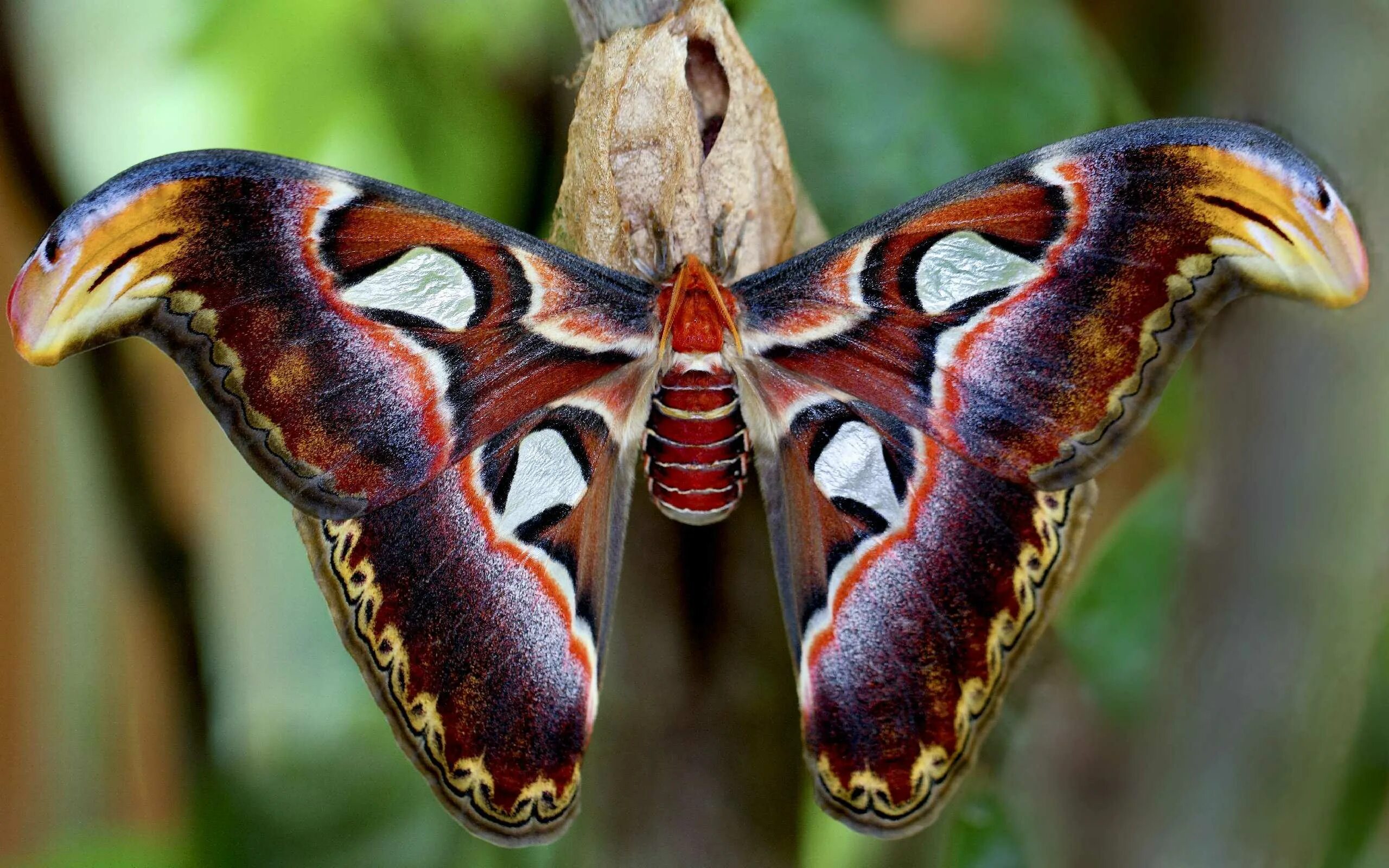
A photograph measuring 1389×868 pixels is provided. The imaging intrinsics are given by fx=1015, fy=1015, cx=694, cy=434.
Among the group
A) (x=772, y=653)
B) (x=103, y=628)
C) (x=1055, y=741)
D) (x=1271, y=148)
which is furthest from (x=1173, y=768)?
(x=103, y=628)

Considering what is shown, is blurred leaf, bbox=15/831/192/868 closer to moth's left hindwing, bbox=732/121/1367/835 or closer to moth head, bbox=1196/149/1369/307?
moth's left hindwing, bbox=732/121/1367/835

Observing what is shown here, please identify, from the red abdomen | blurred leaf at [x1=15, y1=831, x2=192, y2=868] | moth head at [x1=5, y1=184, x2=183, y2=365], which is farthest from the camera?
blurred leaf at [x1=15, y1=831, x2=192, y2=868]

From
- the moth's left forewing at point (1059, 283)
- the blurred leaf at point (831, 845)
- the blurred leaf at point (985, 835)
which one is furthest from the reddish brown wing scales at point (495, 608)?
the blurred leaf at point (985, 835)

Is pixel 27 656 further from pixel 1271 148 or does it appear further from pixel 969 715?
pixel 1271 148

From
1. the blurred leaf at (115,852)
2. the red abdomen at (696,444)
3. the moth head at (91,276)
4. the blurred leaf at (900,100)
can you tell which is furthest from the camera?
the blurred leaf at (115,852)

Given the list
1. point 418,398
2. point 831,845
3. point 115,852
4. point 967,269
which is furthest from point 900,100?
point 115,852

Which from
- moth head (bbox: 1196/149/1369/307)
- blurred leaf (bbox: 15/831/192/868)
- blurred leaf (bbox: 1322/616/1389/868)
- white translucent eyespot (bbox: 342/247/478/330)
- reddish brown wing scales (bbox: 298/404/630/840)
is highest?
moth head (bbox: 1196/149/1369/307)

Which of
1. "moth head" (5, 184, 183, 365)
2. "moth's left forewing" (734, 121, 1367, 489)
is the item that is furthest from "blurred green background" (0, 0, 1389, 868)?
"moth head" (5, 184, 183, 365)

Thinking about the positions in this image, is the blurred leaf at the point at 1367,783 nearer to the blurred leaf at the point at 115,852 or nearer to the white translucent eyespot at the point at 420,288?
the white translucent eyespot at the point at 420,288
